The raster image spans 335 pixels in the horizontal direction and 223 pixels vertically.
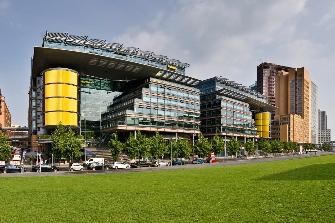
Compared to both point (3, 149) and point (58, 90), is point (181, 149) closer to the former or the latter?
point (3, 149)

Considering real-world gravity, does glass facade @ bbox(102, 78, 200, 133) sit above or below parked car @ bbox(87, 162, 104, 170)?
above

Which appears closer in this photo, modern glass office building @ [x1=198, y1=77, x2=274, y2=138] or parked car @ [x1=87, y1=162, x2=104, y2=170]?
parked car @ [x1=87, y1=162, x2=104, y2=170]

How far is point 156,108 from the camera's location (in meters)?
145

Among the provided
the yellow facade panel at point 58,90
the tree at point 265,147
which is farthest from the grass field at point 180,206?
the tree at point 265,147

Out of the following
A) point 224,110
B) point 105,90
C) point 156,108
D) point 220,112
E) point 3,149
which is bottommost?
point 3,149

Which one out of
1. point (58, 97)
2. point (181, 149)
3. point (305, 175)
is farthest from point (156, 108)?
point (305, 175)

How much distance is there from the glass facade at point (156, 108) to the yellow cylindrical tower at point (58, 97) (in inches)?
718

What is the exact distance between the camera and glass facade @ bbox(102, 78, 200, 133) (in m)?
137

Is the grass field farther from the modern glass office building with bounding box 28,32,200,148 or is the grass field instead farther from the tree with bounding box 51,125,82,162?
the modern glass office building with bounding box 28,32,200,148

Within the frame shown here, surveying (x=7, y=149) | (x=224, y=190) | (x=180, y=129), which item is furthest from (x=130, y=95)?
(x=224, y=190)

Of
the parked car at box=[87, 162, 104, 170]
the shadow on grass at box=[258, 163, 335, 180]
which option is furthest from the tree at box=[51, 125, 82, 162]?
the shadow on grass at box=[258, 163, 335, 180]

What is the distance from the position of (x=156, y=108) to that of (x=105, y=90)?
30847mm

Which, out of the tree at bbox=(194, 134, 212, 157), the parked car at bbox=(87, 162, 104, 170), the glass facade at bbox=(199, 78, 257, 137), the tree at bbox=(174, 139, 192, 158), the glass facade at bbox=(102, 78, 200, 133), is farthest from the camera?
the glass facade at bbox=(199, 78, 257, 137)

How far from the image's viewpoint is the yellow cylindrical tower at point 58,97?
129 meters
